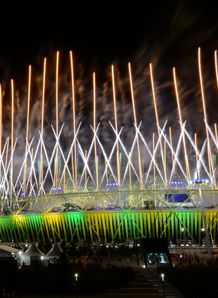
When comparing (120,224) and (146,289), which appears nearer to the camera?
(146,289)

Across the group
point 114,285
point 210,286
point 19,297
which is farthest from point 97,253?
point 210,286

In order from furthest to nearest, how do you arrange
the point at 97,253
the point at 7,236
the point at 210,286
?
the point at 7,236, the point at 97,253, the point at 210,286

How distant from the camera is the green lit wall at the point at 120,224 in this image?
47.4 m

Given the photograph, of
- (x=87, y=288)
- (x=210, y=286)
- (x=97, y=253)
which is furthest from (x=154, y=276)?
(x=97, y=253)

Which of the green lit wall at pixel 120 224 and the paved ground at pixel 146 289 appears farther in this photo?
the green lit wall at pixel 120 224

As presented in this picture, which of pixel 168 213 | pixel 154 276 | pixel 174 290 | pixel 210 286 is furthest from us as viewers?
pixel 168 213

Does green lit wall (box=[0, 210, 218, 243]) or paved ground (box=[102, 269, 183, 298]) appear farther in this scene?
green lit wall (box=[0, 210, 218, 243])

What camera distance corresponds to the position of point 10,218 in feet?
182

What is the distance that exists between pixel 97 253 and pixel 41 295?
16518mm

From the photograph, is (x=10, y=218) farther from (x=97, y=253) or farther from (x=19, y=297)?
(x=19, y=297)

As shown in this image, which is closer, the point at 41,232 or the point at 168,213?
the point at 168,213

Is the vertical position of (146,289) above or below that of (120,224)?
below

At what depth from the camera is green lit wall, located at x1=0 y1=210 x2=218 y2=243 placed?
47406mm

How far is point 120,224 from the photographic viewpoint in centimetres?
4906
